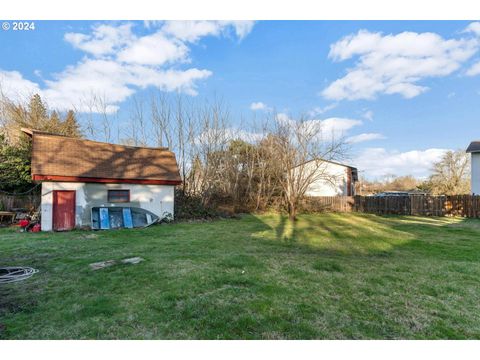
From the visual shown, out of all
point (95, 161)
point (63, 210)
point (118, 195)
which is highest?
point (95, 161)

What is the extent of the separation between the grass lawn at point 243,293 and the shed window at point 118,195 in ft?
14.5

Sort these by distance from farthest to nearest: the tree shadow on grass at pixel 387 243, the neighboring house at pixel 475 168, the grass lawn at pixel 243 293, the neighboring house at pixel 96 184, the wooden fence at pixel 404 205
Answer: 1. the neighboring house at pixel 475 168
2. the wooden fence at pixel 404 205
3. the neighboring house at pixel 96 184
4. the tree shadow on grass at pixel 387 243
5. the grass lawn at pixel 243 293

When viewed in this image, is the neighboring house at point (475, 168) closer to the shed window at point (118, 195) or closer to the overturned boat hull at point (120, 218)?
the overturned boat hull at point (120, 218)

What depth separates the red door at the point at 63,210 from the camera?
1052cm

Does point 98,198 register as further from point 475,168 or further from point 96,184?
point 475,168

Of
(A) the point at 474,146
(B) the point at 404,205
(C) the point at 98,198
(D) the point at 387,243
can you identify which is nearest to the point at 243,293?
(D) the point at 387,243

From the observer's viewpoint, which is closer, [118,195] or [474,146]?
[118,195]

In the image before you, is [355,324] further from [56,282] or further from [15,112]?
[15,112]

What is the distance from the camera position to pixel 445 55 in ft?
23.6

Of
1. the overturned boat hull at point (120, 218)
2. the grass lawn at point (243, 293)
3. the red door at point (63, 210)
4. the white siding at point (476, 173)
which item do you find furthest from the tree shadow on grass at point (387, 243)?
the white siding at point (476, 173)

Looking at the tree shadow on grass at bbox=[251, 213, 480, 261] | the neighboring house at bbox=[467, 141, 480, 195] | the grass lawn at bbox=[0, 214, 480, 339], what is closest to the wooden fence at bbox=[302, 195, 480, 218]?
the neighboring house at bbox=[467, 141, 480, 195]

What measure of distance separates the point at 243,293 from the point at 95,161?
36.4 ft

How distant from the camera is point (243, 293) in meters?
3.86

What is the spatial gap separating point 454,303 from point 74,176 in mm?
12349
